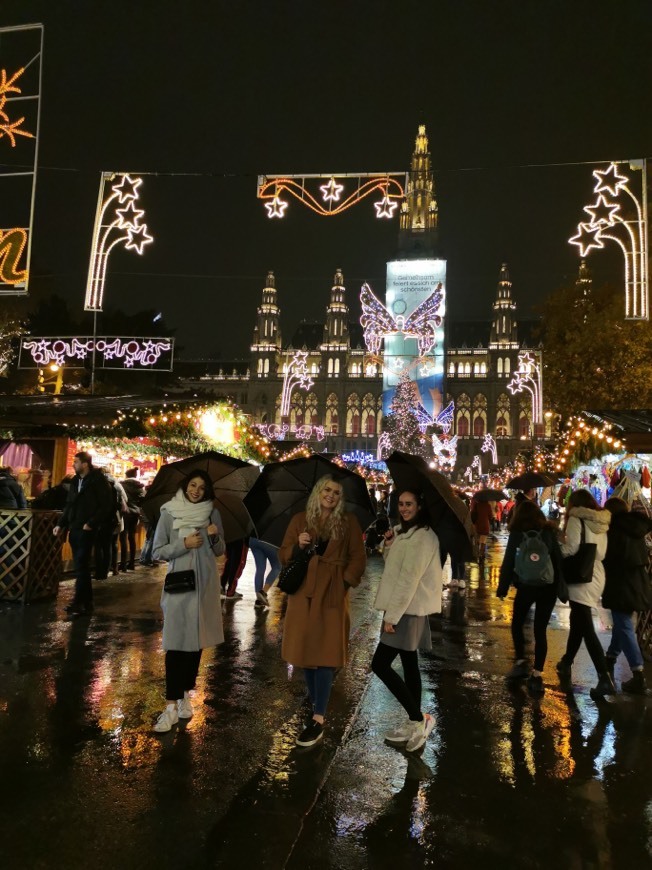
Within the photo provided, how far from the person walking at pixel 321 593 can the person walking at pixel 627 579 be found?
9.53ft

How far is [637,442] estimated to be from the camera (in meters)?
9.11

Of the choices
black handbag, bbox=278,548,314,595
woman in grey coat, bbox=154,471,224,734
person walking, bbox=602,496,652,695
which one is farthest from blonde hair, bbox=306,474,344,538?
person walking, bbox=602,496,652,695

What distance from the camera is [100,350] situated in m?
14.6

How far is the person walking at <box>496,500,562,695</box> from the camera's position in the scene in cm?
546

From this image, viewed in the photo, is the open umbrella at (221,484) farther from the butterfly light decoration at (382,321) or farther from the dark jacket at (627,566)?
the butterfly light decoration at (382,321)

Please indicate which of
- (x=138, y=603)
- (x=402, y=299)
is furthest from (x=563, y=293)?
(x=402, y=299)

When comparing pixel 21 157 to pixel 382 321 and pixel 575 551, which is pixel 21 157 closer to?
pixel 575 551

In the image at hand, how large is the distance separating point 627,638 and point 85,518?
5632mm

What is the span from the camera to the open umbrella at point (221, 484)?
5.61m

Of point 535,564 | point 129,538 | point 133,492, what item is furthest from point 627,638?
point 133,492

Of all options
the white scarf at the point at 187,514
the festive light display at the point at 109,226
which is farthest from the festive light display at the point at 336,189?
the white scarf at the point at 187,514

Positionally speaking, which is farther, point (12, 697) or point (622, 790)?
point (12, 697)

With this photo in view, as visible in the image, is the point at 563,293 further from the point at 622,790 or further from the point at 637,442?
the point at 622,790

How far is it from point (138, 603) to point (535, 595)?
4936mm
